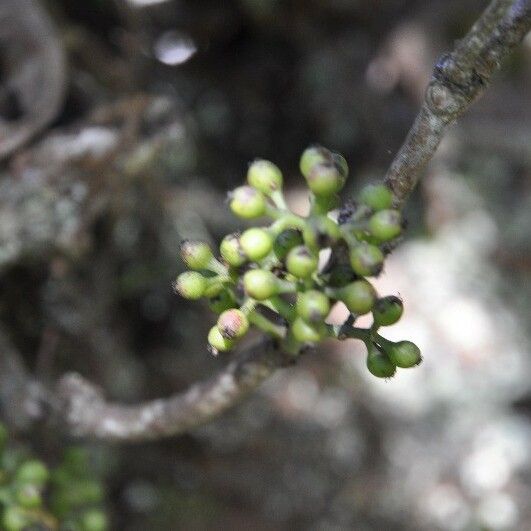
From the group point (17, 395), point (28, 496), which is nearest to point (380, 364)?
point (28, 496)

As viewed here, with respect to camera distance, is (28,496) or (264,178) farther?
(28,496)

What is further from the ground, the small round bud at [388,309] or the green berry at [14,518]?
the small round bud at [388,309]

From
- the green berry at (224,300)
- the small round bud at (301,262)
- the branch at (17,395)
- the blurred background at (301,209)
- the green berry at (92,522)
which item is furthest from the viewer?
the blurred background at (301,209)

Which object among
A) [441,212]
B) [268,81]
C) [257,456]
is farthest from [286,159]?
[257,456]

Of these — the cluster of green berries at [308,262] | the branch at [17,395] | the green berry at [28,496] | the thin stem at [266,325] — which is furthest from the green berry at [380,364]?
the branch at [17,395]

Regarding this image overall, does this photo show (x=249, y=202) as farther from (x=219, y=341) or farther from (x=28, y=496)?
(x=28, y=496)

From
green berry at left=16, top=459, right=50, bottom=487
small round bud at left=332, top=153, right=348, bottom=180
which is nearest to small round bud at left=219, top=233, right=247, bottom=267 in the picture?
small round bud at left=332, top=153, right=348, bottom=180

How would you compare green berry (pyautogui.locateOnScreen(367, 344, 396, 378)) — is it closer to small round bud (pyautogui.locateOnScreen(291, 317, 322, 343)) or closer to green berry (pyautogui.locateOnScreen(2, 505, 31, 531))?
small round bud (pyautogui.locateOnScreen(291, 317, 322, 343))

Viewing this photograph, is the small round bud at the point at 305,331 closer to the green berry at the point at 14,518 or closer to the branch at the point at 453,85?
the branch at the point at 453,85
